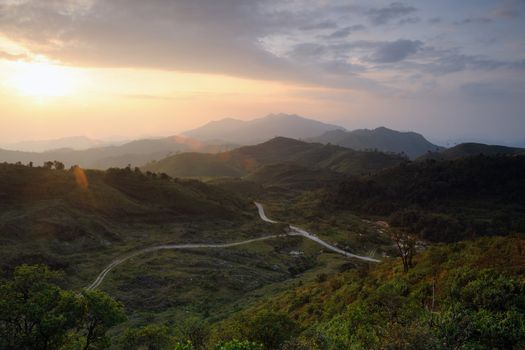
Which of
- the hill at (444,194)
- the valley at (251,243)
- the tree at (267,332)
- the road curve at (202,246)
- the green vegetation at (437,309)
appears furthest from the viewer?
the hill at (444,194)

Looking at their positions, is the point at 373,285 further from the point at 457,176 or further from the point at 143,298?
the point at 457,176

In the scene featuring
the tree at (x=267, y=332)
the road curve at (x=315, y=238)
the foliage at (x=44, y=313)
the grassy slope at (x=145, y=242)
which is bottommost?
the road curve at (x=315, y=238)

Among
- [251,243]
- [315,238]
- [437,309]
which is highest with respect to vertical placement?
[437,309]

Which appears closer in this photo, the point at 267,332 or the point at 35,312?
the point at 35,312

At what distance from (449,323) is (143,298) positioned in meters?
55.2

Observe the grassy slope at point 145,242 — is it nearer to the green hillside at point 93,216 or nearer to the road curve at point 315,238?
the green hillside at point 93,216

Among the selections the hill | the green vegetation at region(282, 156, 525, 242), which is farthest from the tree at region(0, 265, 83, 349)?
the hill

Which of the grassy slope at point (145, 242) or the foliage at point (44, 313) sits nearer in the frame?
the foliage at point (44, 313)

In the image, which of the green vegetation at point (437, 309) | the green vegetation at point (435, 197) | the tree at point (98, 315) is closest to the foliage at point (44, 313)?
the tree at point (98, 315)

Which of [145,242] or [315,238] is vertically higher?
[145,242]

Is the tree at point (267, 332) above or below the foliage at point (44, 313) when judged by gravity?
below

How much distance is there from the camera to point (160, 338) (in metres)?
31.0

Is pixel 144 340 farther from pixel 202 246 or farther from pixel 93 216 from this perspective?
pixel 93 216

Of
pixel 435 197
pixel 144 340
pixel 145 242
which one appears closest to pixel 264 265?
pixel 145 242
